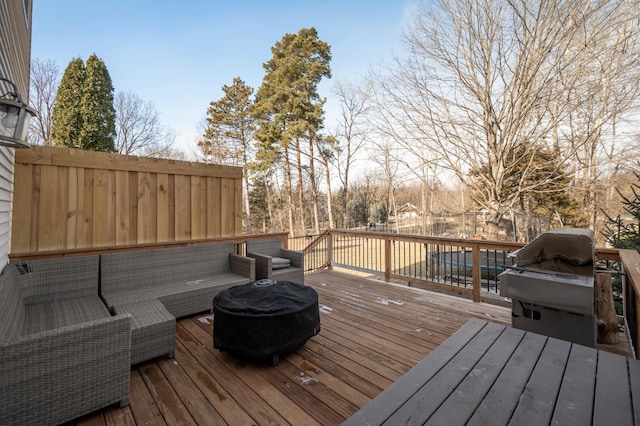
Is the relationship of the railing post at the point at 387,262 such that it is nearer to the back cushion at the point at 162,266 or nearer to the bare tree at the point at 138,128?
the back cushion at the point at 162,266

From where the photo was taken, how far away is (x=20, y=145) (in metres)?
1.48

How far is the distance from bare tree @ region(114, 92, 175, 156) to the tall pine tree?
3890 millimetres

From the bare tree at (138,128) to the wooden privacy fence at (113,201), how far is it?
1148 cm

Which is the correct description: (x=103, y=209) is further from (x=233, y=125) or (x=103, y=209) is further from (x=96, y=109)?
(x=233, y=125)

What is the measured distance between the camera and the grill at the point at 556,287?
2.16 meters

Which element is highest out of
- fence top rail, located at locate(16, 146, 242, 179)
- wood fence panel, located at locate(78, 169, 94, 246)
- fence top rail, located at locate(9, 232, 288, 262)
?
fence top rail, located at locate(16, 146, 242, 179)

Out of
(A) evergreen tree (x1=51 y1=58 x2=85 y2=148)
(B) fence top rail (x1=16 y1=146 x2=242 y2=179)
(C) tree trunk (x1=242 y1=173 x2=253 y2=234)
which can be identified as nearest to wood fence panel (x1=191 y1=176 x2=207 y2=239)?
(B) fence top rail (x1=16 y1=146 x2=242 y2=179)

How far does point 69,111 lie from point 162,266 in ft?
28.8

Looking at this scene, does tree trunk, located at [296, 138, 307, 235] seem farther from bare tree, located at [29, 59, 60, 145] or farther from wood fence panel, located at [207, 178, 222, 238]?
bare tree, located at [29, 59, 60, 145]

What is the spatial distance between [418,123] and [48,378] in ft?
27.9

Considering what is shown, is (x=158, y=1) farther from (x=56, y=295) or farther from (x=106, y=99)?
(x=56, y=295)

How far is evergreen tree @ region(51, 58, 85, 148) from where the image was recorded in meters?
8.84

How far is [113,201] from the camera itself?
3463 mm

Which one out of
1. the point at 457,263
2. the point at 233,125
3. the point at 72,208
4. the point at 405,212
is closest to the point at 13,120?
the point at 72,208
